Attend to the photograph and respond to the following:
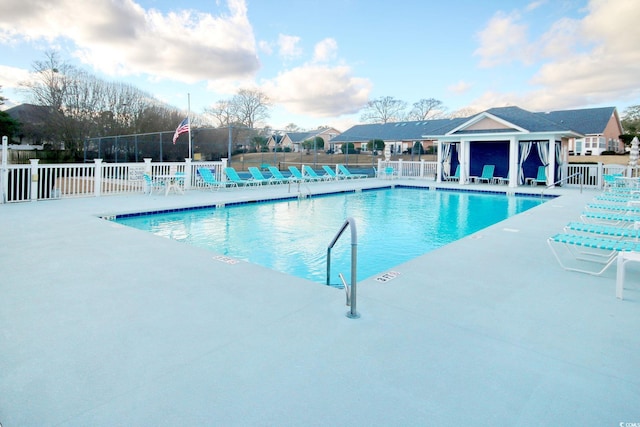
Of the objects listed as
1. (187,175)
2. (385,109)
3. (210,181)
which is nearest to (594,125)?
(385,109)

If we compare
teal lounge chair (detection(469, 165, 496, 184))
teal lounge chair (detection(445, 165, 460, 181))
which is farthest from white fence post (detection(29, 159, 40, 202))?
teal lounge chair (detection(469, 165, 496, 184))

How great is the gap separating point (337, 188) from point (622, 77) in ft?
65.0

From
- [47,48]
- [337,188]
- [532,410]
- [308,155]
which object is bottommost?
[532,410]

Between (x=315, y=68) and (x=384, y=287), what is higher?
(x=315, y=68)

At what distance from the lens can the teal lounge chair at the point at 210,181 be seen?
12.2 m

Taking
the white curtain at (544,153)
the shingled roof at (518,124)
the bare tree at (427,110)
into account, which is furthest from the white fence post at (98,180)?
the bare tree at (427,110)

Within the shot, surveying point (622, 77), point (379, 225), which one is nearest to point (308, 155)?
point (622, 77)

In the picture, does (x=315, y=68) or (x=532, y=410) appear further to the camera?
(x=315, y=68)

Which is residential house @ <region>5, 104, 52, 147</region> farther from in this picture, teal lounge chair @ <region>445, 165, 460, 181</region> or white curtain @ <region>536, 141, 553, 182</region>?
white curtain @ <region>536, 141, 553, 182</region>

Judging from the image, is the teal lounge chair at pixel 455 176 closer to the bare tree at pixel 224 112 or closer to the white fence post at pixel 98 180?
the white fence post at pixel 98 180

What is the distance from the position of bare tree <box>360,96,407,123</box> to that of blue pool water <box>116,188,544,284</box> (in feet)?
102

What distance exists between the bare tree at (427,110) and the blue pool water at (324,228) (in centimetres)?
3080

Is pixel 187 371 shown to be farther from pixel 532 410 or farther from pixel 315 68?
pixel 315 68

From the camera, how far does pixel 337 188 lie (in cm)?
1411
